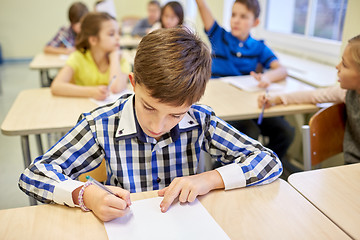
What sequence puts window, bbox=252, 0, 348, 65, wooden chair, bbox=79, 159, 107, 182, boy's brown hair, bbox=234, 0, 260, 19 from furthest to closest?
1. window, bbox=252, 0, 348, 65
2. boy's brown hair, bbox=234, 0, 260, 19
3. wooden chair, bbox=79, 159, 107, 182

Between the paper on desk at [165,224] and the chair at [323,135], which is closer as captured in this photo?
the paper on desk at [165,224]

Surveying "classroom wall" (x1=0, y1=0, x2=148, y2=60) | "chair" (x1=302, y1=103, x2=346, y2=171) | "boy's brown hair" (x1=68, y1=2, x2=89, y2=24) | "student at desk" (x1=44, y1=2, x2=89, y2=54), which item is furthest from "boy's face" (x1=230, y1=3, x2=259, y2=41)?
"classroom wall" (x1=0, y1=0, x2=148, y2=60)

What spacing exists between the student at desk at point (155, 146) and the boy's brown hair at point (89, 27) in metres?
1.20

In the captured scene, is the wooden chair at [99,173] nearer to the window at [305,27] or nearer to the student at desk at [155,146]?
the student at desk at [155,146]

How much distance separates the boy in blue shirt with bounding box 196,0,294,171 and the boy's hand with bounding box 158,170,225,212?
3.61 ft

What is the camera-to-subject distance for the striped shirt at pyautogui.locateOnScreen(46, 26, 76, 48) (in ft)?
11.3

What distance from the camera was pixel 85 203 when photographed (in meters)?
0.78

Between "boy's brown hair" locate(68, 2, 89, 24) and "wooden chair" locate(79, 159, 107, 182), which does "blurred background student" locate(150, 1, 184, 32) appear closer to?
"boy's brown hair" locate(68, 2, 89, 24)

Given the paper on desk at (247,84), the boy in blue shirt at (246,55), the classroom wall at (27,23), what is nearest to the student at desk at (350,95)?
the paper on desk at (247,84)

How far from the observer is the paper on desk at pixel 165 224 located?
2.31ft

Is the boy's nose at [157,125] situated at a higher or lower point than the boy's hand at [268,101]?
higher

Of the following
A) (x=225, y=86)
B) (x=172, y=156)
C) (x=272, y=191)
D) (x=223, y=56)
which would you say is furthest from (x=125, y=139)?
(x=223, y=56)

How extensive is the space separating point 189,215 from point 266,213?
19 centimetres

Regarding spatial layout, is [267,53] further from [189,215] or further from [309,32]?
[189,215]
